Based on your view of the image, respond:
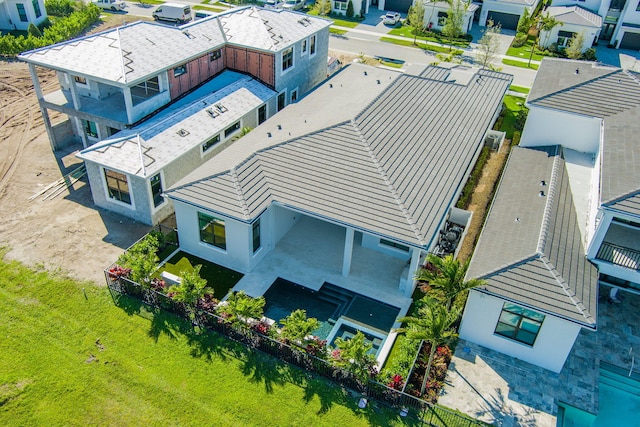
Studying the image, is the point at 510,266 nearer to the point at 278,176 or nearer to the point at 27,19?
the point at 278,176

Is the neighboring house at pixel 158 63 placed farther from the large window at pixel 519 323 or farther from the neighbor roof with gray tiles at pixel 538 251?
the large window at pixel 519 323

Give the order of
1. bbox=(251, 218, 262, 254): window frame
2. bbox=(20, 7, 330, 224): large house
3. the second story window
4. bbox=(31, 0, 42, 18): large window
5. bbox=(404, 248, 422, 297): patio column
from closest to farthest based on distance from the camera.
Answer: bbox=(404, 248, 422, 297): patio column, bbox=(251, 218, 262, 254): window frame, bbox=(20, 7, 330, 224): large house, the second story window, bbox=(31, 0, 42, 18): large window

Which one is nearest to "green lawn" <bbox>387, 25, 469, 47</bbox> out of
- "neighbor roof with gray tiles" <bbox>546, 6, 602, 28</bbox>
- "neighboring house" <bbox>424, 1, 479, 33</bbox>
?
"neighboring house" <bbox>424, 1, 479, 33</bbox>

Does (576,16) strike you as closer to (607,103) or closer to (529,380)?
(607,103)

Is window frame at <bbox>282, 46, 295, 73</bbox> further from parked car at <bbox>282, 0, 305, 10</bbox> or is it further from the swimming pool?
A: parked car at <bbox>282, 0, 305, 10</bbox>

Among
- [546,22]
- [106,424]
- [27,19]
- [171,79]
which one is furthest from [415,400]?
[27,19]
